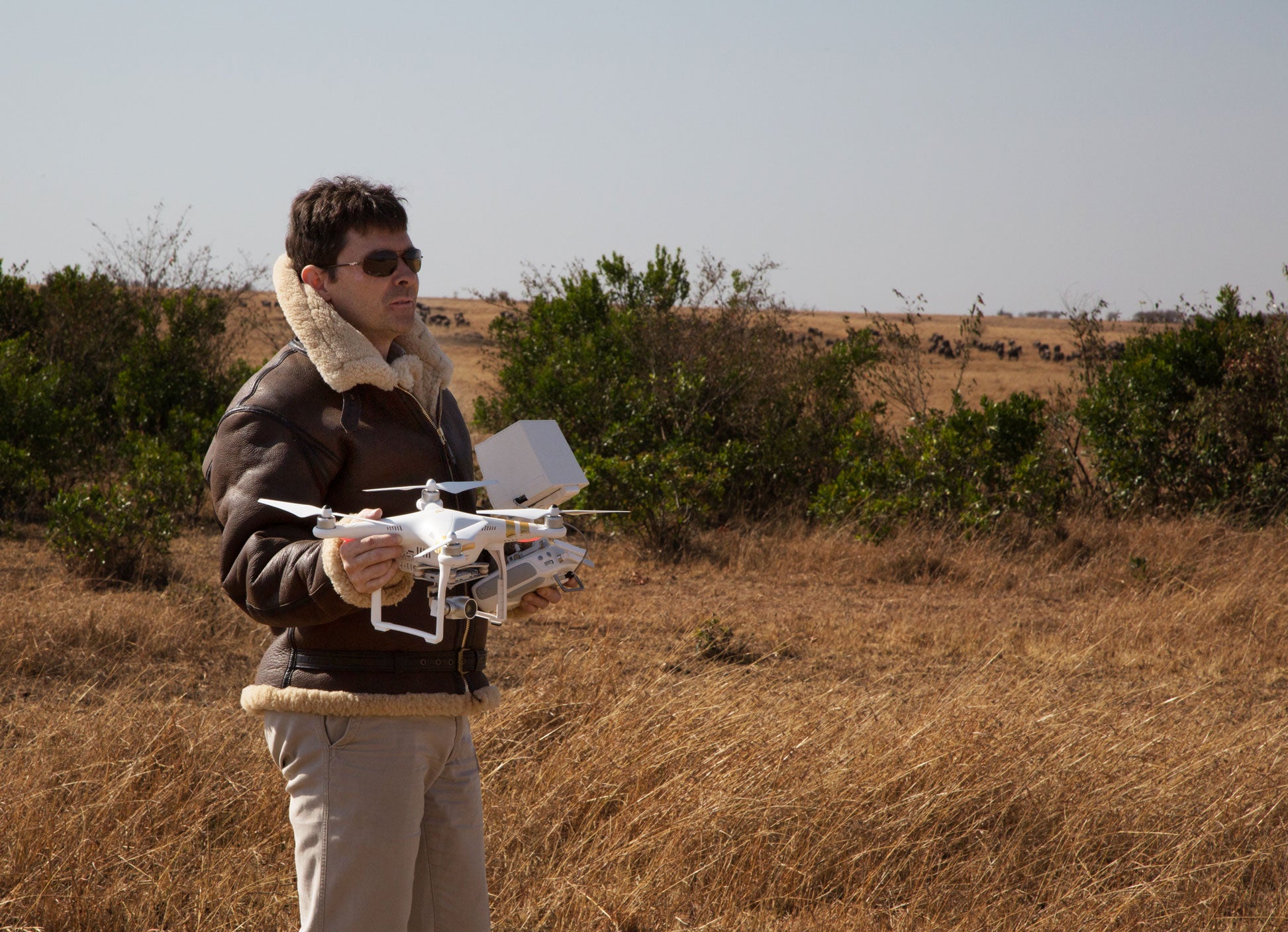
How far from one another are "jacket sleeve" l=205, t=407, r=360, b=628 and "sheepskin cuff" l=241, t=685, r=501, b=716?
0.15 meters

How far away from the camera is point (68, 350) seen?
11742 mm

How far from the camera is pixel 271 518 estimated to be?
1898mm

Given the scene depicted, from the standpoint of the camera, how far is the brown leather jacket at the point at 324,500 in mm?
1882

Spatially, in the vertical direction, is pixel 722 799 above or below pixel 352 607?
below

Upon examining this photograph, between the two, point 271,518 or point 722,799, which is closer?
point 271,518

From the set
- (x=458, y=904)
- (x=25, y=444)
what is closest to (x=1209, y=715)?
(x=458, y=904)

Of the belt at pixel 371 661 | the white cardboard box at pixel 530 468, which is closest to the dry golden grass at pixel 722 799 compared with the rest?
the belt at pixel 371 661

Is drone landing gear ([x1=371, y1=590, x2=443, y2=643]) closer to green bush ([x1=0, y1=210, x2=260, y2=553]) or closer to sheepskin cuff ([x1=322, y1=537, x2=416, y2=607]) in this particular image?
sheepskin cuff ([x1=322, y1=537, x2=416, y2=607])

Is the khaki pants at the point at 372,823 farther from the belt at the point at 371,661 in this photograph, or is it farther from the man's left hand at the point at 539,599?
the man's left hand at the point at 539,599

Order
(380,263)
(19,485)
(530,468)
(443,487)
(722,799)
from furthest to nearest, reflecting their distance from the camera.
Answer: (19,485) < (722,799) < (530,468) < (380,263) < (443,487)

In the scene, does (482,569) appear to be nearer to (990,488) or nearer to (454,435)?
(454,435)

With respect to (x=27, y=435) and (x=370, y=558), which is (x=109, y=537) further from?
(x=370, y=558)

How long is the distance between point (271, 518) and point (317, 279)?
0.50m

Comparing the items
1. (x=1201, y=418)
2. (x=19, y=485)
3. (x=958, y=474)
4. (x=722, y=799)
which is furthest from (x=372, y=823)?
(x=1201, y=418)
